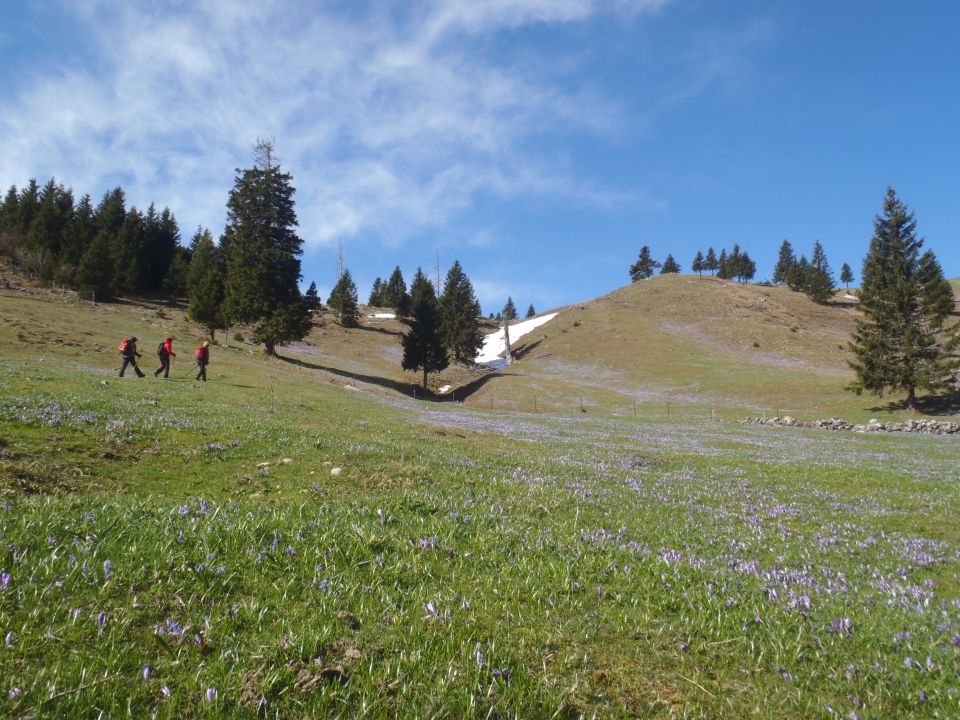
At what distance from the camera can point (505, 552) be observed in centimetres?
656

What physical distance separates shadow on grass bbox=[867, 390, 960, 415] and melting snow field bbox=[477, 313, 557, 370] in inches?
2514

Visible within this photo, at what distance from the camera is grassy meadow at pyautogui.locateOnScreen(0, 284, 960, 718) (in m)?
3.36

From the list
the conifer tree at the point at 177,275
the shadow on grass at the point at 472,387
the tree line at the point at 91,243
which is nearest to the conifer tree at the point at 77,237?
the tree line at the point at 91,243

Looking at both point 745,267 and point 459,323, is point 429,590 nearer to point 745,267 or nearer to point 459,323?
point 459,323

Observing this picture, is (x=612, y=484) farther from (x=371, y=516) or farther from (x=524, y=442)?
(x=524, y=442)

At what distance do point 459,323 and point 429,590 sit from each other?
312 ft

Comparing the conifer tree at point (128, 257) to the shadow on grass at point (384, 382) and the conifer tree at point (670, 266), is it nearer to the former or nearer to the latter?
the shadow on grass at point (384, 382)

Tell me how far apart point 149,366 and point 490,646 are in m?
45.0

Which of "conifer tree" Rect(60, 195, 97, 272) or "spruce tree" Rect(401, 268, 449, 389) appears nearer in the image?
"spruce tree" Rect(401, 268, 449, 389)

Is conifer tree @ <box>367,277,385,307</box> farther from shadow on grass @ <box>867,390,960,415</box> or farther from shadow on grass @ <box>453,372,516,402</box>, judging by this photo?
shadow on grass @ <box>867,390,960,415</box>

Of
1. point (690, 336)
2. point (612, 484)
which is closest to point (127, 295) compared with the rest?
point (612, 484)

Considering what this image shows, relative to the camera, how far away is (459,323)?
99.5m

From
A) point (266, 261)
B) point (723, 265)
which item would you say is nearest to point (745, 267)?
point (723, 265)

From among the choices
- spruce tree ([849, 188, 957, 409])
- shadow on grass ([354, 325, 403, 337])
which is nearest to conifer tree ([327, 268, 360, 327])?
shadow on grass ([354, 325, 403, 337])
